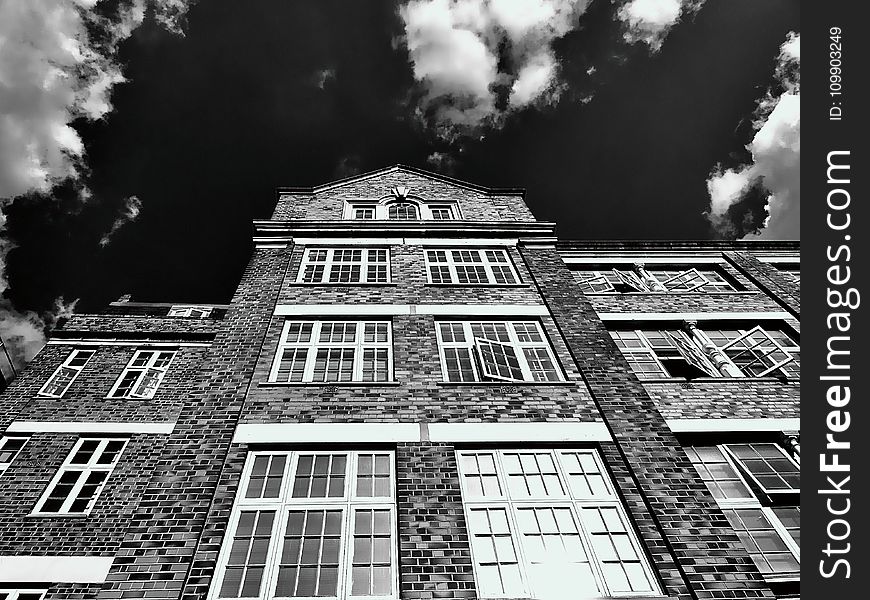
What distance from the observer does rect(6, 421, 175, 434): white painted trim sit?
10789mm

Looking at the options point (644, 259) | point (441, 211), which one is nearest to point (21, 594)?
point (441, 211)

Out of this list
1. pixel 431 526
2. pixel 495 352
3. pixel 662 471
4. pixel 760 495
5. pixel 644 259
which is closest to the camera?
pixel 431 526

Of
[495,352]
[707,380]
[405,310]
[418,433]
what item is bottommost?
[418,433]

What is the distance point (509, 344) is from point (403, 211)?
7.31 m

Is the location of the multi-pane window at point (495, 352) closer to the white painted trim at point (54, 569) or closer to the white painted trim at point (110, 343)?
the white painted trim at point (54, 569)

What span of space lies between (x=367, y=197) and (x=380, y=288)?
231 inches

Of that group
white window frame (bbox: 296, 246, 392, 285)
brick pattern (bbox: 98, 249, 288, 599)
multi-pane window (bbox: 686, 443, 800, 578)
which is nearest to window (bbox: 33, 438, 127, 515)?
brick pattern (bbox: 98, 249, 288, 599)

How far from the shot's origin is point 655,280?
14523mm

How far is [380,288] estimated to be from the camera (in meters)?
12.2

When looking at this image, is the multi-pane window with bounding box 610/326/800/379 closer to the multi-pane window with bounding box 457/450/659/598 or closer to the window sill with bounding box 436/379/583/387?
the window sill with bounding box 436/379/583/387

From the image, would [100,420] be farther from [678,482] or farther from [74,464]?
[678,482]

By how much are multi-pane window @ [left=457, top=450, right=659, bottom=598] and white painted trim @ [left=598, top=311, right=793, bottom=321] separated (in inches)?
199

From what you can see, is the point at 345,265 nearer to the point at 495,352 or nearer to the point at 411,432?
the point at 495,352
